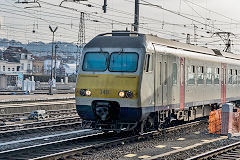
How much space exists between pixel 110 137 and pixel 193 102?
5.02 metres

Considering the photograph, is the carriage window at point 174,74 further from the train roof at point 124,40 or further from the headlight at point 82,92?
the headlight at point 82,92

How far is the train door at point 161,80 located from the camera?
50.0 feet

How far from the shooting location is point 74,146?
13289mm

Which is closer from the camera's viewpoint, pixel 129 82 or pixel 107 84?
pixel 129 82

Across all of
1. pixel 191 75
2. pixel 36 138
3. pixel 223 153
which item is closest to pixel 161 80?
pixel 191 75

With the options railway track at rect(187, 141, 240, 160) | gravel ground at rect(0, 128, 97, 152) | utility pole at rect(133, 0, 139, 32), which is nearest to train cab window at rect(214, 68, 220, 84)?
utility pole at rect(133, 0, 139, 32)

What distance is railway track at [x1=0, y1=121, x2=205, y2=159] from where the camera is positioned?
11.5 meters

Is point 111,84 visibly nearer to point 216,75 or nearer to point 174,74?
point 174,74

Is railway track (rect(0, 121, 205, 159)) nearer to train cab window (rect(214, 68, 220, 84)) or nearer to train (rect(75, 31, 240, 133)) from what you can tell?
train (rect(75, 31, 240, 133))

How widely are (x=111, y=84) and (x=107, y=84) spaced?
5.5 inches

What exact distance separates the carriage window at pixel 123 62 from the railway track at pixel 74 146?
7.56 ft

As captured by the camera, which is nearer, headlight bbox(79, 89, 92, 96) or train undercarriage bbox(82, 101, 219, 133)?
train undercarriage bbox(82, 101, 219, 133)

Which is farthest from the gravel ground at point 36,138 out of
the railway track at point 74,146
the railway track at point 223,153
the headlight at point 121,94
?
the railway track at point 223,153

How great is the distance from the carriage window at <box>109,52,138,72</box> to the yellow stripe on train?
0.27 meters
